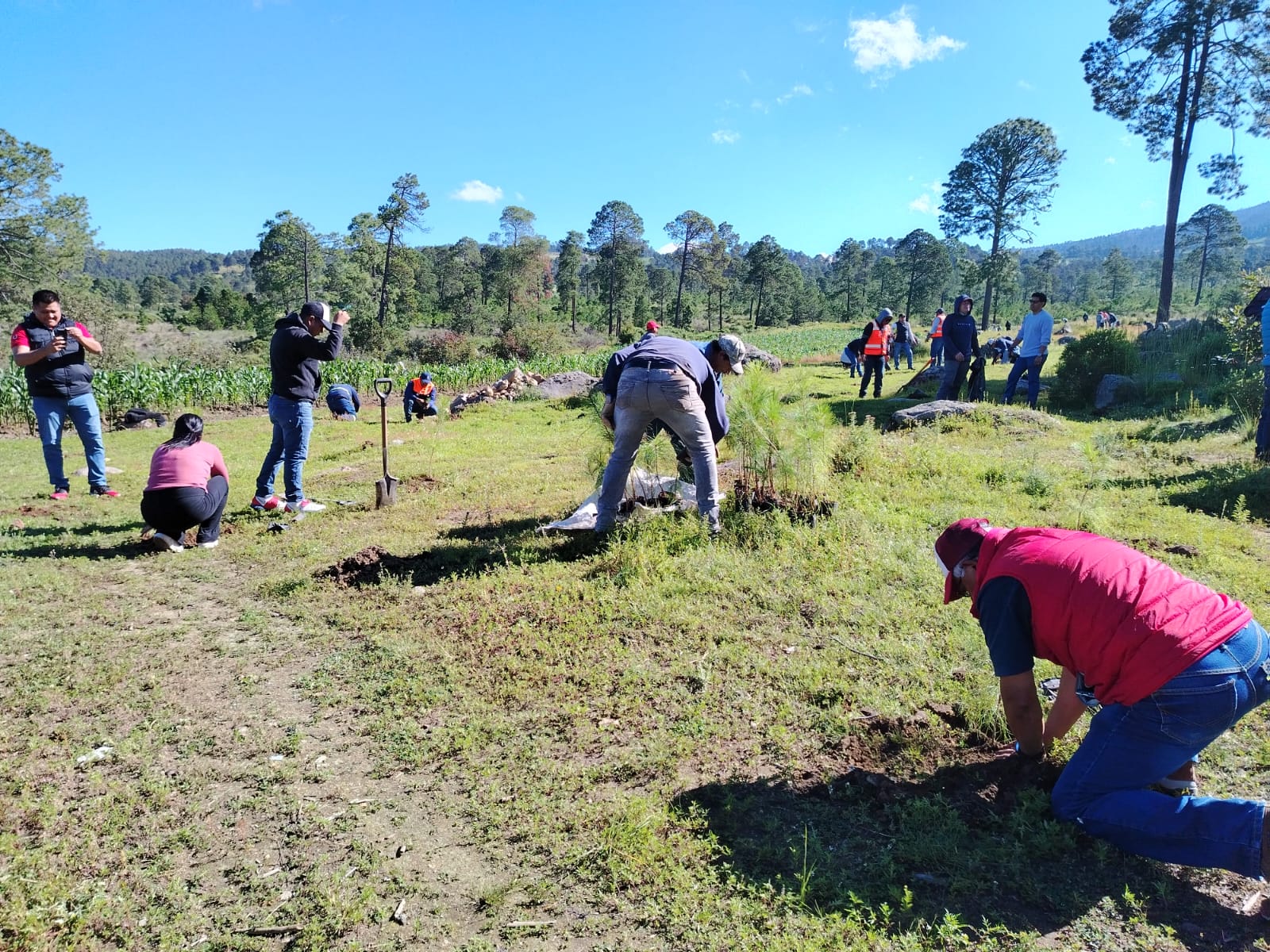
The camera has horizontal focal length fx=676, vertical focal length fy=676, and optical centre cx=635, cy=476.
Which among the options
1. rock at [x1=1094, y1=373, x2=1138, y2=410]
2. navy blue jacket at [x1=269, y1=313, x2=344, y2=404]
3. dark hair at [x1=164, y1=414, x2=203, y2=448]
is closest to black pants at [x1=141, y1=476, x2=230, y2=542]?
dark hair at [x1=164, y1=414, x2=203, y2=448]

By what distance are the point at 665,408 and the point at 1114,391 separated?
32.3ft

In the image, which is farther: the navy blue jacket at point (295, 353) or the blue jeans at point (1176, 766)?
the navy blue jacket at point (295, 353)

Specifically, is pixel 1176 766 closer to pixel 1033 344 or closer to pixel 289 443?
pixel 289 443

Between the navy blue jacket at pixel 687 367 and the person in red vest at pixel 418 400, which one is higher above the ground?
the navy blue jacket at pixel 687 367

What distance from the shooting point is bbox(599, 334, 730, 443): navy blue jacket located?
5.03 metres

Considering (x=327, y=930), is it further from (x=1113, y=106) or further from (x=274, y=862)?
(x=1113, y=106)

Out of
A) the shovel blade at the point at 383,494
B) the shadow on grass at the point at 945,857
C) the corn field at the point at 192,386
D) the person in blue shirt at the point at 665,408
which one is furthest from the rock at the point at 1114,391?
the corn field at the point at 192,386

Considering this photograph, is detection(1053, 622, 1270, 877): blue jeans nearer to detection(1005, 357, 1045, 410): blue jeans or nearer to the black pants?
the black pants

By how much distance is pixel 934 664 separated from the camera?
3.48 meters

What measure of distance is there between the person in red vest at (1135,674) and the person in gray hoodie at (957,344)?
9.21m

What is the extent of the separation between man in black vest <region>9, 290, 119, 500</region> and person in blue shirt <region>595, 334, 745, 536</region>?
567 cm

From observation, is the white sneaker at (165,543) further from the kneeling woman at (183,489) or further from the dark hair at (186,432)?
the dark hair at (186,432)

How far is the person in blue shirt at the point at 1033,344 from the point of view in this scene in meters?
10.6

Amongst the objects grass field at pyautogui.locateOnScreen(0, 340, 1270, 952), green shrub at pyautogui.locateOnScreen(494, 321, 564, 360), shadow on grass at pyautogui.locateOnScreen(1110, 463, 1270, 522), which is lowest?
grass field at pyautogui.locateOnScreen(0, 340, 1270, 952)
